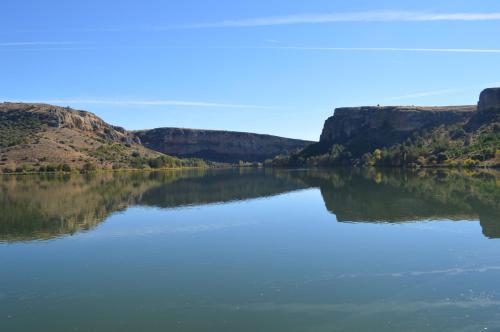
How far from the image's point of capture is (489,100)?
14475cm

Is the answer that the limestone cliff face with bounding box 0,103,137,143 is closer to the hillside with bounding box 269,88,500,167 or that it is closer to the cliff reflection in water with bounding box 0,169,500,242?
the hillside with bounding box 269,88,500,167

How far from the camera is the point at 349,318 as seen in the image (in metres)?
12.9

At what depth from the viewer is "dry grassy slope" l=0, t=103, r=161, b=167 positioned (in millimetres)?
121562

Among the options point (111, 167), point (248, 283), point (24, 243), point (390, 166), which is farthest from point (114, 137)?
point (248, 283)

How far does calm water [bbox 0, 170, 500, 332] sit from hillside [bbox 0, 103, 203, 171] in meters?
91.0

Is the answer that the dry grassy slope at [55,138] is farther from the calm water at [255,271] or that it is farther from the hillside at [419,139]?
the calm water at [255,271]

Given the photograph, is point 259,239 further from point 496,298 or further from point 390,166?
point 390,166

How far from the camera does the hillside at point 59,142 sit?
119250mm

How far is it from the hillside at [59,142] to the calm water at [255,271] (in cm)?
9099

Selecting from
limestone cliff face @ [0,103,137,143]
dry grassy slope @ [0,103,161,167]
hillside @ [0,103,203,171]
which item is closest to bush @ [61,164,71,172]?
hillside @ [0,103,203,171]

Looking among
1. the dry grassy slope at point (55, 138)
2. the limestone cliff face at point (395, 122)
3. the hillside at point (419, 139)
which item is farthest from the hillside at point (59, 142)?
the limestone cliff face at point (395, 122)

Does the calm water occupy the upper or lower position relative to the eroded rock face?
lower

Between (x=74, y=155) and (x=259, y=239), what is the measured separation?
11640 cm

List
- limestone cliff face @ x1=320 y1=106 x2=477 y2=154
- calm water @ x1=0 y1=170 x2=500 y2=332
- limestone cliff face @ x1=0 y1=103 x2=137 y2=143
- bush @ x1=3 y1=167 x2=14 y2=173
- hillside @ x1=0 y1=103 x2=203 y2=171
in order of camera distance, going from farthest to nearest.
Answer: limestone cliff face @ x1=320 y1=106 x2=477 y2=154, limestone cliff face @ x1=0 y1=103 x2=137 y2=143, hillside @ x1=0 y1=103 x2=203 y2=171, bush @ x1=3 y1=167 x2=14 y2=173, calm water @ x1=0 y1=170 x2=500 y2=332
